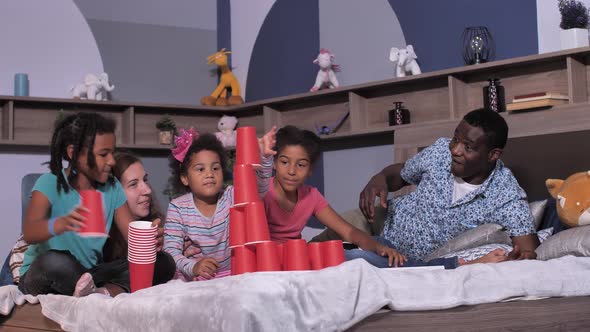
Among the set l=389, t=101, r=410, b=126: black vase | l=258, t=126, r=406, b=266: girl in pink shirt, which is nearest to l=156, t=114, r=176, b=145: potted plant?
l=389, t=101, r=410, b=126: black vase

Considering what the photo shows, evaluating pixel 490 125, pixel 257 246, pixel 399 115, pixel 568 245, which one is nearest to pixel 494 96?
pixel 399 115

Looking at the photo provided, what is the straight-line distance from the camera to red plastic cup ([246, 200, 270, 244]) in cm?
185

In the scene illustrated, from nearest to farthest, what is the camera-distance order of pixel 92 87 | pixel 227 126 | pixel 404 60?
pixel 404 60 → pixel 92 87 → pixel 227 126

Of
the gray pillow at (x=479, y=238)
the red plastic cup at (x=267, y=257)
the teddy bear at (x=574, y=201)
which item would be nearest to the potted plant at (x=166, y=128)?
the gray pillow at (x=479, y=238)

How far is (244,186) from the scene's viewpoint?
1967 mm

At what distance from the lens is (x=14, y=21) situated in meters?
4.79

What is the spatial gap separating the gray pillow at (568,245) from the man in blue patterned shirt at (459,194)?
0.11m

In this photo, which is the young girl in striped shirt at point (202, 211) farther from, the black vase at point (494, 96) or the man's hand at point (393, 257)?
the black vase at point (494, 96)

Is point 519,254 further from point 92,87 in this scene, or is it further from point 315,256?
point 92,87

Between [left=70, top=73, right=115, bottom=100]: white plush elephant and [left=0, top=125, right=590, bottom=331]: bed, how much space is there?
2.66 meters

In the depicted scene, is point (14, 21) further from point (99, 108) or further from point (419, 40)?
point (419, 40)

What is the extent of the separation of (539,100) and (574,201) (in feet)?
2.84

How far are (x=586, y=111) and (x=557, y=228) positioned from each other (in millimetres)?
599

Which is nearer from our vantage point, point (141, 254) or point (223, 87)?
point (141, 254)
